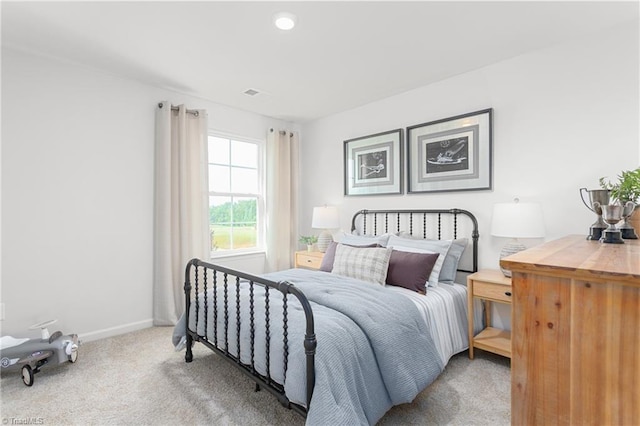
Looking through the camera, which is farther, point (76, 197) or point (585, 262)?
point (76, 197)

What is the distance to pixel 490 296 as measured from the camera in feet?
8.05

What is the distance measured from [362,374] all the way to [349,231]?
8.31ft

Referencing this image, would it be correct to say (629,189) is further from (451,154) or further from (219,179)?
(219,179)

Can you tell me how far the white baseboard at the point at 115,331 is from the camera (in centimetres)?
294

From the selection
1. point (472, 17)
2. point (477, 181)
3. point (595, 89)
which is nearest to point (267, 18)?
point (472, 17)

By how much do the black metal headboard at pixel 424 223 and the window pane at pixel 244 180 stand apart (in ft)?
4.67

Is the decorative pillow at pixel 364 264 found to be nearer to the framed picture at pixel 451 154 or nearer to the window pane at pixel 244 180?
the framed picture at pixel 451 154

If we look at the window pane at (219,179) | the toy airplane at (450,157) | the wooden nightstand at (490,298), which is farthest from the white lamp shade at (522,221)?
the window pane at (219,179)

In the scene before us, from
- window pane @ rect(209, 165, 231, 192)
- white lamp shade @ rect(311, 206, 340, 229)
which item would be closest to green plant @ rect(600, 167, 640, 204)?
white lamp shade @ rect(311, 206, 340, 229)

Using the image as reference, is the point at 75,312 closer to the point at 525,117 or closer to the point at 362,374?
the point at 362,374

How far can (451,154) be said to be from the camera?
3.11 metres

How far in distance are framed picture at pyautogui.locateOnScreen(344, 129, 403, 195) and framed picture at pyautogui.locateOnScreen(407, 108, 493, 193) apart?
0.15 metres

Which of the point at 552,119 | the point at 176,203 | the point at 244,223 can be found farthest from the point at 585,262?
the point at 244,223

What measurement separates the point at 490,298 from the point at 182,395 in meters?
2.30
